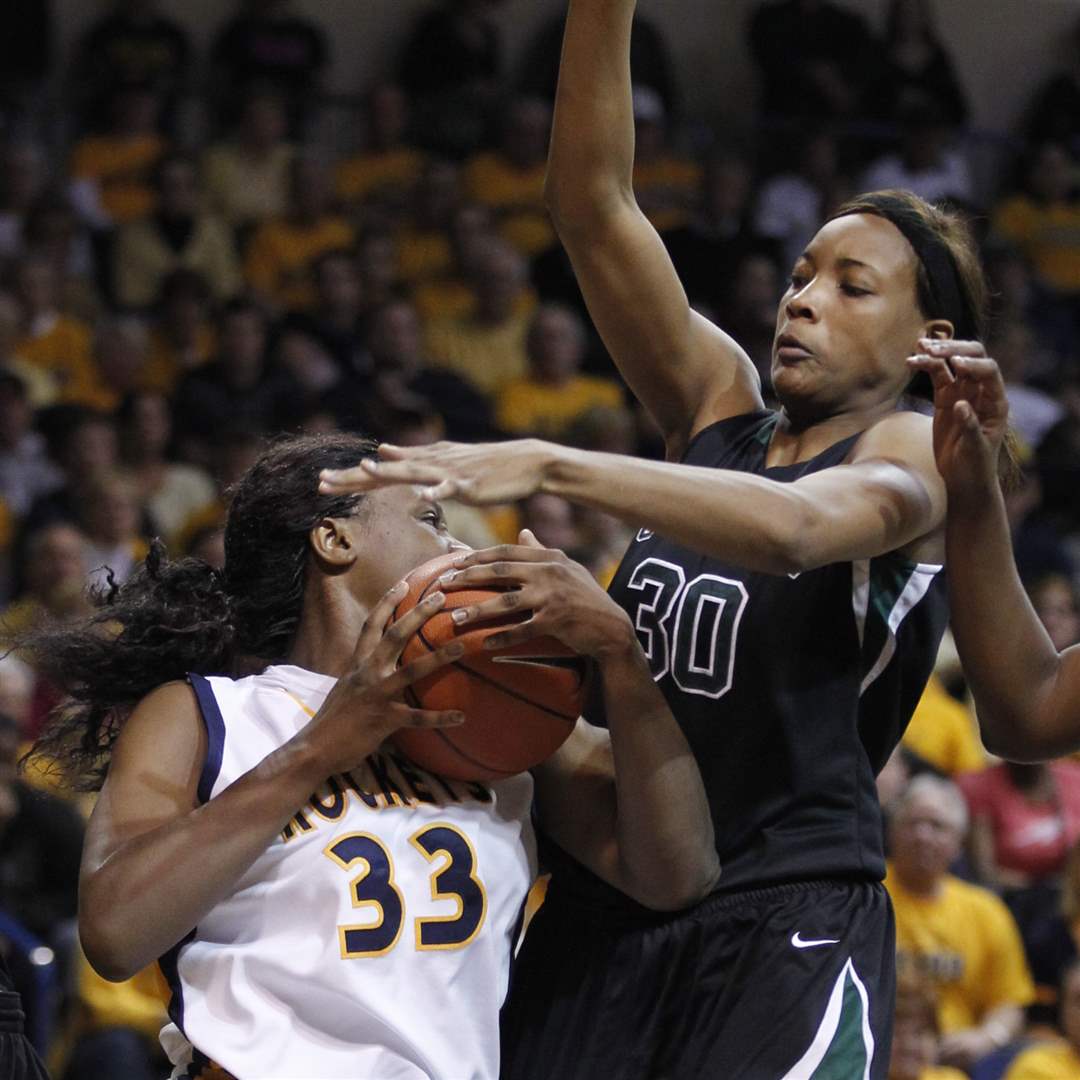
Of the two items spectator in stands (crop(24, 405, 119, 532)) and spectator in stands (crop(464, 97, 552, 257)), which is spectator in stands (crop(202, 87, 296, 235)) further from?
spectator in stands (crop(24, 405, 119, 532))

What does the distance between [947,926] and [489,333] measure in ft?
12.5

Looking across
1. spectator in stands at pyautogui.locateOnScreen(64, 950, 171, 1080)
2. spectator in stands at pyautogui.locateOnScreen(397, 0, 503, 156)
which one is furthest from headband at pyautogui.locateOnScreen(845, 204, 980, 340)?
spectator in stands at pyautogui.locateOnScreen(397, 0, 503, 156)

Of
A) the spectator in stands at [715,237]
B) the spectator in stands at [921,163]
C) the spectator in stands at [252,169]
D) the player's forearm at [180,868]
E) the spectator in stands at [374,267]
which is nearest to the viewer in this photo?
the player's forearm at [180,868]

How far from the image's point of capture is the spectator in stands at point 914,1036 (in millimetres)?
5285

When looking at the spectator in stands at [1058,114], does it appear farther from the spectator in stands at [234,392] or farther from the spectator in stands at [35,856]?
the spectator in stands at [35,856]

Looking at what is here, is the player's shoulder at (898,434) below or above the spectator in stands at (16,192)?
above

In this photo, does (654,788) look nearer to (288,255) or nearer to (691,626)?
(691,626)

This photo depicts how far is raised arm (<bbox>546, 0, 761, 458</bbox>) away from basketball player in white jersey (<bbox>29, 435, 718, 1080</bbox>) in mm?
434

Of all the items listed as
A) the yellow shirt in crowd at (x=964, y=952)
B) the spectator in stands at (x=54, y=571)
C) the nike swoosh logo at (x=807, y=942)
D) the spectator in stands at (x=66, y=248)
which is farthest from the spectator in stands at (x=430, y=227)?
the nike swoosh logo at (x=807, y=942)

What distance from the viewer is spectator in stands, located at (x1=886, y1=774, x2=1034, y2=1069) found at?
5926 millimetres

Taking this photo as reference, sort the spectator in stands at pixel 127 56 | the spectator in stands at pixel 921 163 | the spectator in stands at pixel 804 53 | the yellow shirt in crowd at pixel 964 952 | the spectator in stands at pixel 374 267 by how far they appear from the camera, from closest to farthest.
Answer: the yellow shirt in crowd at pixel 964 952
the spectator in stands at pixel 374 267
the spectator in stands at pixel 127 56
the spectator in stands at pixel 921 163
the spectator in stands at pixel 804 53

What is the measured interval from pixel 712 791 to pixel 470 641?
512 millimetres

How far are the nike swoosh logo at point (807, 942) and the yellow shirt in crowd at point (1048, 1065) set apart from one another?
2.72 metres

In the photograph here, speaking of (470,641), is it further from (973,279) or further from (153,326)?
(153,326)
